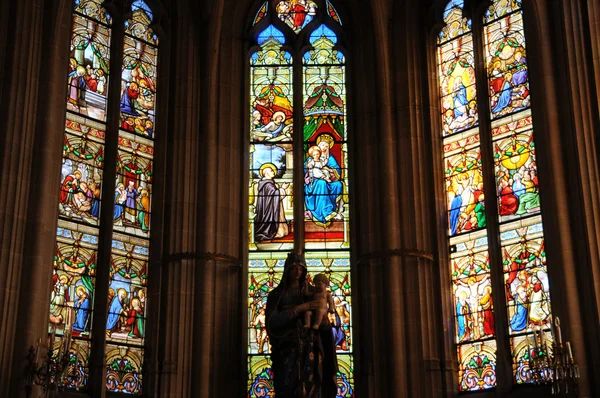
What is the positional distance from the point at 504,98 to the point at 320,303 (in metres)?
4.35

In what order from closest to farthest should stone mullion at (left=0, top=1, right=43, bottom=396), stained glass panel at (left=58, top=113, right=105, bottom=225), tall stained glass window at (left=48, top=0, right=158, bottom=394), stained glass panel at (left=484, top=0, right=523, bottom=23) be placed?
1. stone mullion at (left=0, top=1, right=43, bottom=396)
2. tall stained glass window at (left=48, top=0, right=158, bottom=394)
3. stained glass panel at (left=58, top=113, right=105, bottom=225)
4. stained glass panel at (left=484, top=0, right=523, bottom=23)

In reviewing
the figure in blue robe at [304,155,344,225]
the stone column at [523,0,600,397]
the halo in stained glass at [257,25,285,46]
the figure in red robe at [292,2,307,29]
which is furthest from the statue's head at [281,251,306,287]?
the figure in red robe at [292,2,307,29]

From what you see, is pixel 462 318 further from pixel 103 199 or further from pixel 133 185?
pixel 103 199

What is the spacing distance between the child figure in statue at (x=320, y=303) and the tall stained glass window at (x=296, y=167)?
0.93 meters

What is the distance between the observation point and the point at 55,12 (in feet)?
51.1

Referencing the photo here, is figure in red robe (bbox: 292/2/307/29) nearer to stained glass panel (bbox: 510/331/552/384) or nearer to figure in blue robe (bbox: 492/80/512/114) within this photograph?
figure in blue robe (bbox: 492/80/512/114)

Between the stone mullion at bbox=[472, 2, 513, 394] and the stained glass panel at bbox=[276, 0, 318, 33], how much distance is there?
9.32 feet

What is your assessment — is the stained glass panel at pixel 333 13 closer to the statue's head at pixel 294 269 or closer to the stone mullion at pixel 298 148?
the stone mullion at pixel 298 148

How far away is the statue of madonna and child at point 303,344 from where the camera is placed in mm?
14461

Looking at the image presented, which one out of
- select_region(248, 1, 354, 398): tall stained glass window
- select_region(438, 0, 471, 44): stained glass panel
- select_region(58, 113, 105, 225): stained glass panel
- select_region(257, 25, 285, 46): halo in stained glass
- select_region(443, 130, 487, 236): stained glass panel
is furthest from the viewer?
select_region(257, 25, 285, 46): halo in stained glass

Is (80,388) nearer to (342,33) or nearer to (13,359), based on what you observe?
(13,359)

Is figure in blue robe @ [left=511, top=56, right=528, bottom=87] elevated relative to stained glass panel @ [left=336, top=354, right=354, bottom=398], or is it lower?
elevated

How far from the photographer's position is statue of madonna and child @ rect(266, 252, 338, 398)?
14461 millimetres

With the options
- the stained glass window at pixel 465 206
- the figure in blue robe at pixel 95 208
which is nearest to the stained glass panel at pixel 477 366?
the stained glass window at pixel 465 206
